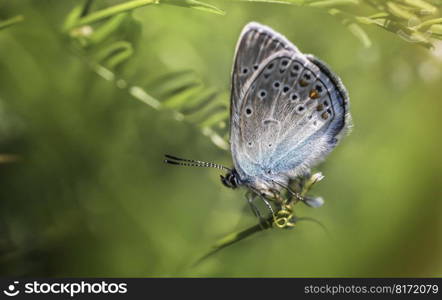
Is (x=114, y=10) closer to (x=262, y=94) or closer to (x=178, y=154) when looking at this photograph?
(x=262, y=94)

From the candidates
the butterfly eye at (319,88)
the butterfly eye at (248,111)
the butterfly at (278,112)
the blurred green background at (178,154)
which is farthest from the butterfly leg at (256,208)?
the butterfly eye at (319,88)

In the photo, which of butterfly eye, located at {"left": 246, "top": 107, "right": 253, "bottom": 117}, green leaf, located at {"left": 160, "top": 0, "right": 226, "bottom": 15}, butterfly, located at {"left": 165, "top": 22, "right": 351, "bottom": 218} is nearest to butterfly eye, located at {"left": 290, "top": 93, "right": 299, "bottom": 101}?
butterfly, located at {"left": 165, "top": 22, "right": 351, "bottom": 218}

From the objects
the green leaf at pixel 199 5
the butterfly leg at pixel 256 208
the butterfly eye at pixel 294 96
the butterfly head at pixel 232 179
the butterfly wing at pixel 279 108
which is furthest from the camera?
the butterfly head at pixel 232 179

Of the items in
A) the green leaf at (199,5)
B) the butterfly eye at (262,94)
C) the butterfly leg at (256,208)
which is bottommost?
the butterfly leg at (256,208)

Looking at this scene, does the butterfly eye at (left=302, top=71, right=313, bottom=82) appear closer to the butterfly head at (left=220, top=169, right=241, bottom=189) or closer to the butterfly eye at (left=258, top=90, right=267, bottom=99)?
the butterfly eye at (left=258, top=90, right=267, bottom=99)

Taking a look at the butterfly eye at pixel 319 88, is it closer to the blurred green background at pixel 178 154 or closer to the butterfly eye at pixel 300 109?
the butterfly eye at pixel 300 109

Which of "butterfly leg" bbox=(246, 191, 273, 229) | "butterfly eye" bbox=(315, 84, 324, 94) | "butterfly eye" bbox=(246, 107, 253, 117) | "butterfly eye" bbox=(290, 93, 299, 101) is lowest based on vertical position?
"butterfly leg" bbox=(246, 191, 273, 229)

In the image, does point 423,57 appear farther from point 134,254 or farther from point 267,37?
point 134,254

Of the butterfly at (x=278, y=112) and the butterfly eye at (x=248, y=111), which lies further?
the butterfly eye at (x=248, y=111)

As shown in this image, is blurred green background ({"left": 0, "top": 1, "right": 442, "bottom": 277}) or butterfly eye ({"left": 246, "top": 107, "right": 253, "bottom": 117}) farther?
blurred green background ({"left": 0, "top": 1, "right": 442, "bottom": 277})
